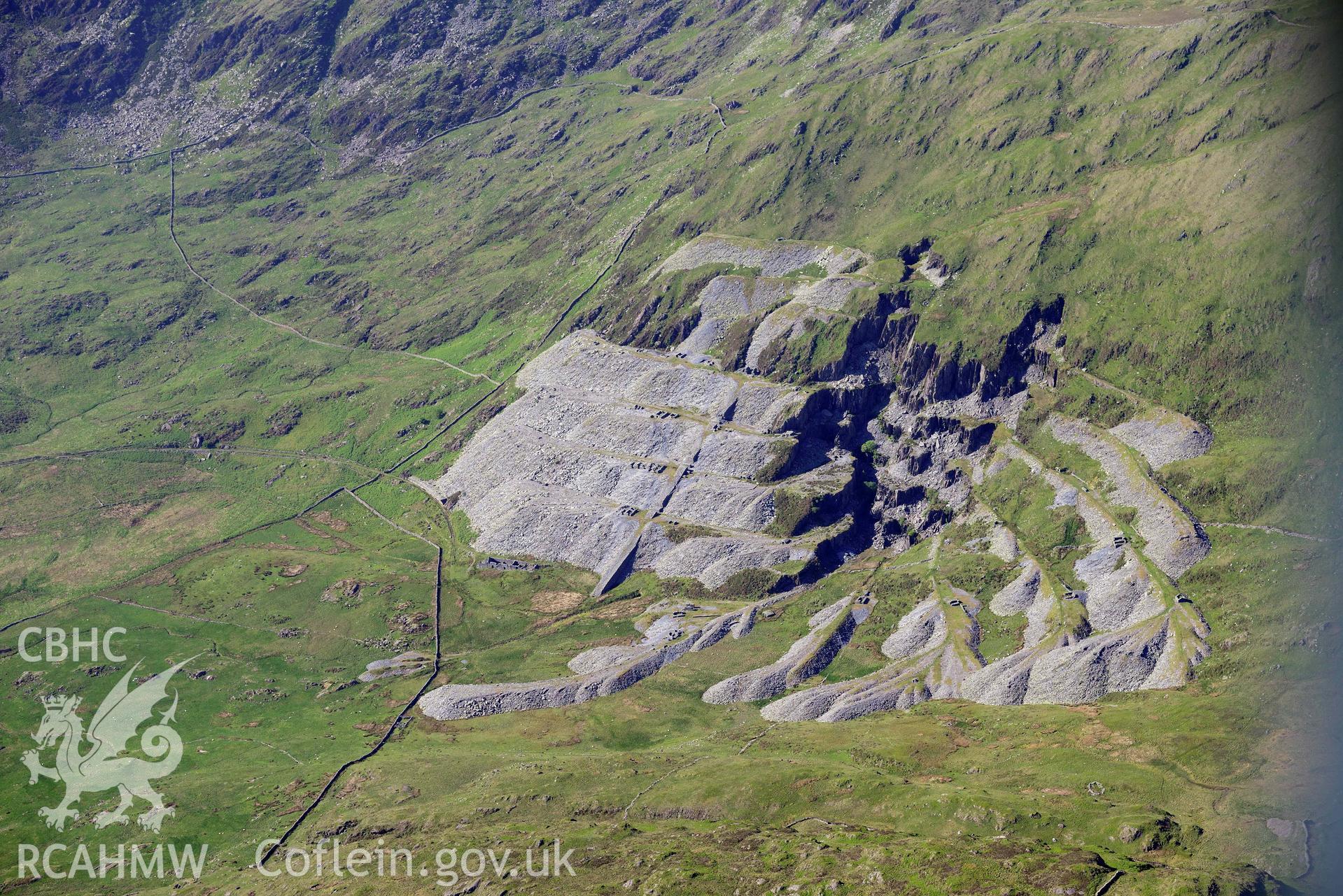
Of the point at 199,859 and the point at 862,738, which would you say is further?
the point at 862,738

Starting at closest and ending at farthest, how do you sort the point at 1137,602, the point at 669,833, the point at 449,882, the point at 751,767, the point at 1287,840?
the point at 1287,840 < the point at 449,882 < the point at 669,833 < the point at 751,767 < the point at 1137,602

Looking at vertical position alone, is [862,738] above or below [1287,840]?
below

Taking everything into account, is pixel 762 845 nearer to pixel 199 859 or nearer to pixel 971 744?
pixel 971 744

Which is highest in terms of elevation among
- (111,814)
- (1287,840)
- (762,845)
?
(1287,840)

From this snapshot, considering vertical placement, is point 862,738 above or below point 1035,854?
below

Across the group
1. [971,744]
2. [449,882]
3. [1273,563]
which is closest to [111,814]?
[449,882]

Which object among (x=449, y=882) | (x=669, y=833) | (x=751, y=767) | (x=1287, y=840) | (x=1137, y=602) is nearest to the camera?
(x=1287, y=840)

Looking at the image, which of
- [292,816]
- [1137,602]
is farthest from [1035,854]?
[292,816]

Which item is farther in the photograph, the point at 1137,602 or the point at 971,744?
the point at 1137,602

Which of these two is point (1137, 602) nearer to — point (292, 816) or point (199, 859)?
point (292, 816)
